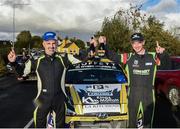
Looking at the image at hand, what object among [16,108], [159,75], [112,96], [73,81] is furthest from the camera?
[159,75]

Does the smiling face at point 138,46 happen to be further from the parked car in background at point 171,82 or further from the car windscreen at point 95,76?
the parked car in background at point 171,82

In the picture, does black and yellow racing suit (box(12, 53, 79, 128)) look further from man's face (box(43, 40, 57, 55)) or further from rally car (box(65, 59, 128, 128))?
rally car (box(65, 59, 128, 128))

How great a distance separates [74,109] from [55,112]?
65.5 inches

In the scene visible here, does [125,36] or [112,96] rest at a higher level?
[125,36]

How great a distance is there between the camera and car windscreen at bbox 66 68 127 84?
31.0 ft

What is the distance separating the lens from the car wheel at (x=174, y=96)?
13.5m

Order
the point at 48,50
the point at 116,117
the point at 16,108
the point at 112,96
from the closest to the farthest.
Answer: the point at 48,50 → the point at 116,117 → the point at 112,96 → the point at 16,108

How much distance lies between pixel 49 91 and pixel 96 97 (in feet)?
7.01

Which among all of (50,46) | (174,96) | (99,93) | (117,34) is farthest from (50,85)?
(117,34)

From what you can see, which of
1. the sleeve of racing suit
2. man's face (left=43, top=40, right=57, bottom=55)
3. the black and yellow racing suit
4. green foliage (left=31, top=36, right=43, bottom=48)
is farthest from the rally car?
green foliage (left=31, top=36, right=43, bottom=48)

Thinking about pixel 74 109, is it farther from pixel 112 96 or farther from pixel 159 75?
pixel 159 75

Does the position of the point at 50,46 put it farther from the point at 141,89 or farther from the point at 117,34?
the point at 117,34

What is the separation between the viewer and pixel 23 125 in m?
10.4

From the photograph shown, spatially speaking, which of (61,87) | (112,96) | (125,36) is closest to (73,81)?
(112,96)
